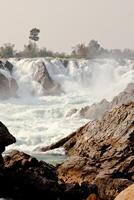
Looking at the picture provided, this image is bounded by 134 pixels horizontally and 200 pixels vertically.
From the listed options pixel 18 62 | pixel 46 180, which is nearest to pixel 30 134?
pixel 46 180

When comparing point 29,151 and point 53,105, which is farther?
point 53,105

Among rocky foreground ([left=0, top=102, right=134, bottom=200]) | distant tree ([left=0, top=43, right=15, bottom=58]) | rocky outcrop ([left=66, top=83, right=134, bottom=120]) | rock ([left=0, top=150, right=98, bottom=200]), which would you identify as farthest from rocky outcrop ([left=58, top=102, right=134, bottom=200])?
distant tree ([left=0, top=43, right=15, bottom=58])

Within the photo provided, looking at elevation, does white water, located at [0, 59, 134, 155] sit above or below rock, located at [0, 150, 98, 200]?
below

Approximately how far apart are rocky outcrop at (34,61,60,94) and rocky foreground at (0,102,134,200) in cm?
4218

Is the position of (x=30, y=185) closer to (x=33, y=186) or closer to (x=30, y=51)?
(x=33, y=186)

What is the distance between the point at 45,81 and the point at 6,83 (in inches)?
277

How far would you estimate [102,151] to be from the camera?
28.6 metres

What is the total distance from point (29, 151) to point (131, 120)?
822cm

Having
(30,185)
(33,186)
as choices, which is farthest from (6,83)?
(33,186)

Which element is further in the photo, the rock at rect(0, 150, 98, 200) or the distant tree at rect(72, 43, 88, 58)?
the distant tree at rect(72, 43, 88, 58)

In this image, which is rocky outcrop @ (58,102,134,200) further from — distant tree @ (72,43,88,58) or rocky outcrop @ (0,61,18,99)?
distant tree @ (72,43,88,58)

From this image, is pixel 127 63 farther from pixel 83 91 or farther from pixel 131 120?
pixel 131 120

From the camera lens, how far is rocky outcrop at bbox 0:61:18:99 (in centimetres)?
7006

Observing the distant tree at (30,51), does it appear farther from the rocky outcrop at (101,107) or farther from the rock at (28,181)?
the rock at (28,181)
